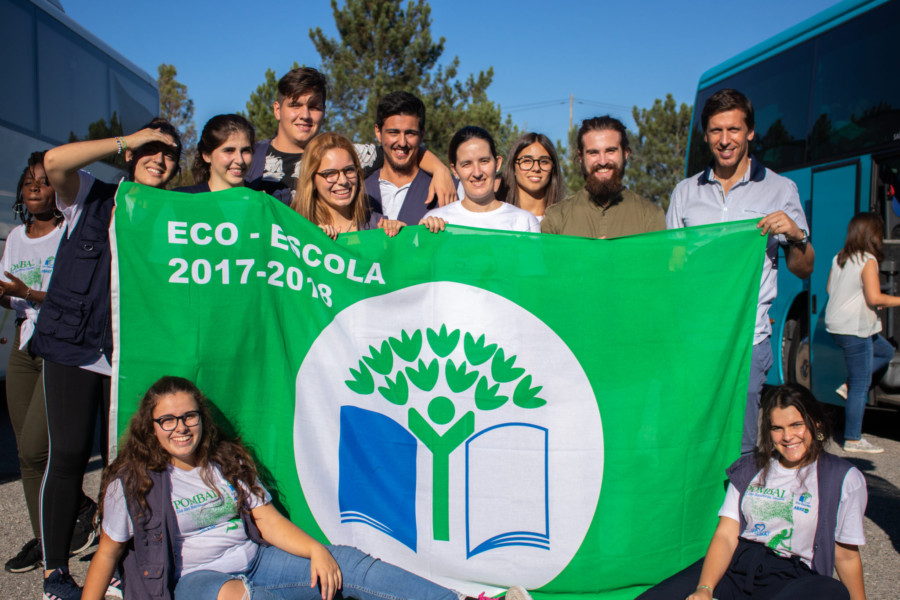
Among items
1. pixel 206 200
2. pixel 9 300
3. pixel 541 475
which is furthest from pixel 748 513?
pixel 9 300

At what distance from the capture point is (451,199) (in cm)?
394

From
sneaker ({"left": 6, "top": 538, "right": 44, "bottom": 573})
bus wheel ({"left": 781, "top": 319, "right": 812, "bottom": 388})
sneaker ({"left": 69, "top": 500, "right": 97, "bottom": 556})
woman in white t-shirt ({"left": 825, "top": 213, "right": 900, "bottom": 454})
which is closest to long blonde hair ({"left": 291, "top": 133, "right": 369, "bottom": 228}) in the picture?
sneaker ({"left": 69, "top": 500, "right": 97, "bottom": 556})

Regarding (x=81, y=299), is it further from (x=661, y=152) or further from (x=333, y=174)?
A: (x=661, y=152)

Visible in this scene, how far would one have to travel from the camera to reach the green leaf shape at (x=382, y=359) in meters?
2.99

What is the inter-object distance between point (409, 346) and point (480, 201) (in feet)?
2.77

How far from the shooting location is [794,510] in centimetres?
253

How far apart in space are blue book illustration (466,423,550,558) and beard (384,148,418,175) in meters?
1.60

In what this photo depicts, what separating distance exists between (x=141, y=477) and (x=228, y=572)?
456mm

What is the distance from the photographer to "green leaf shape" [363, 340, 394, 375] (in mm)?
2988

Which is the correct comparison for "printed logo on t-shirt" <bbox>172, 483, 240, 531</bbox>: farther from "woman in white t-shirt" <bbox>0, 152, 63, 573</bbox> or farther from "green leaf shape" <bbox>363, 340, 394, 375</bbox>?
"woman in white t-shirt" <bbox>0, 152, 63, 573</bbox>

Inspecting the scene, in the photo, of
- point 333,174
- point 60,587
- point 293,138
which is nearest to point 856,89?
point 293,138

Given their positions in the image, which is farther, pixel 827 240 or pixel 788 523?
pixel 827 240

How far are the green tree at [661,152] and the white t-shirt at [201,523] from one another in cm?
2274

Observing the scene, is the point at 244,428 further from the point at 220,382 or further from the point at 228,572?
the point at 228,572
